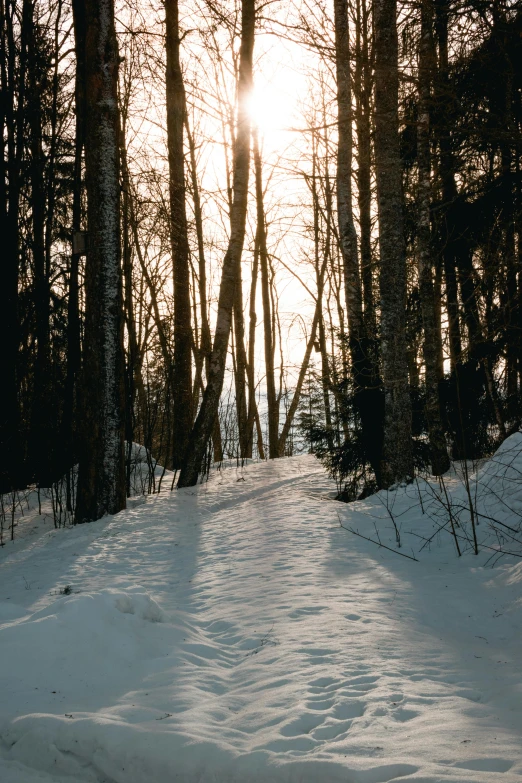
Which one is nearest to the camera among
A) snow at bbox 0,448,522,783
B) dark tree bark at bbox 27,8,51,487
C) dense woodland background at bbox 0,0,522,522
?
snow at bbox 0,448,522,783

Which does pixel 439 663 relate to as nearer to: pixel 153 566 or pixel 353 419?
pixel 153 566

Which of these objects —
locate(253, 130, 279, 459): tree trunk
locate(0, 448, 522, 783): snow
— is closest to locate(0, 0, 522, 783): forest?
locate(0, 448, 522, 783): snow

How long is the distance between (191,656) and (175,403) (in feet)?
25.4

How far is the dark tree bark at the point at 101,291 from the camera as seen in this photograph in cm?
782

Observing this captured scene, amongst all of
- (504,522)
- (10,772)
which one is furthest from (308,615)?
(504,522)

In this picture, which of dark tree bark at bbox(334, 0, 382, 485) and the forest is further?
dark tree bark at bbox(334, 0, 382, 485)

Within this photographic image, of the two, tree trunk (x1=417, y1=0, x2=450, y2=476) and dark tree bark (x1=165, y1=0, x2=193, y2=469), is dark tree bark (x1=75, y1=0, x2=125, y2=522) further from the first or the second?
tree trunk (x1=417, y1=0, x2=450, y2=476)

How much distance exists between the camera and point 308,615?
4.15 m

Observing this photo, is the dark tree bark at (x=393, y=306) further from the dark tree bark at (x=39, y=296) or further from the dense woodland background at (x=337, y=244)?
the dark tree bark at (x=39, y=296)

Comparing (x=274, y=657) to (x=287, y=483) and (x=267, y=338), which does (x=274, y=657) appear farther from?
(x=267, y=338)

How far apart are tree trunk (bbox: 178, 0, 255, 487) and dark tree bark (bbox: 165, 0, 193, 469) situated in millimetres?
1852

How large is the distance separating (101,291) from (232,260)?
2368mm

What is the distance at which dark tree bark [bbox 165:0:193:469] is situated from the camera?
37.0 feet

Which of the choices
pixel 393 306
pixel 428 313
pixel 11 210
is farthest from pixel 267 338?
pixel 393 306
